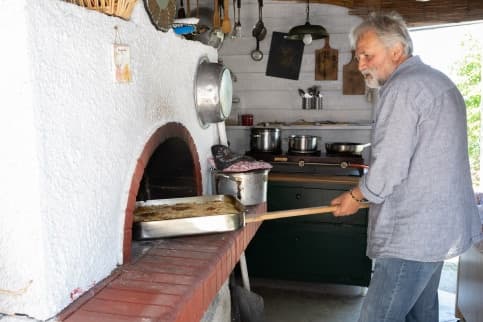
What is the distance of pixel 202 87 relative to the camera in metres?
2.46

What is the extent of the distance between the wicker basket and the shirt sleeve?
3.75ft

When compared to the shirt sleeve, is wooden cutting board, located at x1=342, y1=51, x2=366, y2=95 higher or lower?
higher

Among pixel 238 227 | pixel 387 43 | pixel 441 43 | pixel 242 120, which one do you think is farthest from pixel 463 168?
pixel 441 43

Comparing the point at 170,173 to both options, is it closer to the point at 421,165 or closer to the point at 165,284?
the point at 165,284

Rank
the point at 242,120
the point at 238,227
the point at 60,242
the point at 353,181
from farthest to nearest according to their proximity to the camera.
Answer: the point at 242,120 → the point at 353,181 → the point at 238,227 → the point at 60,242

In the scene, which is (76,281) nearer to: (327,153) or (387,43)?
(387,43)

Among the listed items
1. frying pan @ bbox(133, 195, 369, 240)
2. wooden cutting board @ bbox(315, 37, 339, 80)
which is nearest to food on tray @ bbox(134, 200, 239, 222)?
frying pan @ bbox(133, 195, 369, 240)

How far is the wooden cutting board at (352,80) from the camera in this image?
14.2ft

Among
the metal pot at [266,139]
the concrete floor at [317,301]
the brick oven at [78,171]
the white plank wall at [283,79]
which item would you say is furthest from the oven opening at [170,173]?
the white plank wall at [283,79]

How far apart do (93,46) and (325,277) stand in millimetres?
2908

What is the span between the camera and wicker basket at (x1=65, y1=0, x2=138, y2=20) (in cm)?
149

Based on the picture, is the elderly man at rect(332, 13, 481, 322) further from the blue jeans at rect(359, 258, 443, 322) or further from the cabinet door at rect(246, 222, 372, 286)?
the cabinet door at rect(246, 222, 372, 286)

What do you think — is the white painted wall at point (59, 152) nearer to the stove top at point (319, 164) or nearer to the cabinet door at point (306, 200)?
the cabinet door at point (306, 200)

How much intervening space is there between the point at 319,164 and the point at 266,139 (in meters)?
0.59
